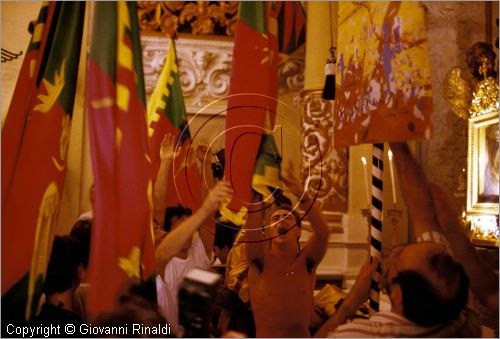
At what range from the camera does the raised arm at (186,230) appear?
6.42ft

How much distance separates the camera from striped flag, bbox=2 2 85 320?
5.90ft

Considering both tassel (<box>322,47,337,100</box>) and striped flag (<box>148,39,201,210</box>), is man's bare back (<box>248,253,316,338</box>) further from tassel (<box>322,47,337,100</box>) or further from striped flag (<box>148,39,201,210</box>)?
tassel (<box>322,47,337,100</box>)

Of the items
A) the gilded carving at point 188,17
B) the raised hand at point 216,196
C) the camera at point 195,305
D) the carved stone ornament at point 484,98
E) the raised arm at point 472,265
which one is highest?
the gilded carving at point 188,17

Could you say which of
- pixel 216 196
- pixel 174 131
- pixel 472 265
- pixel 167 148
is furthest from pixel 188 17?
pixel 472 265

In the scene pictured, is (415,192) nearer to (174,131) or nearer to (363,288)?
(363,288)

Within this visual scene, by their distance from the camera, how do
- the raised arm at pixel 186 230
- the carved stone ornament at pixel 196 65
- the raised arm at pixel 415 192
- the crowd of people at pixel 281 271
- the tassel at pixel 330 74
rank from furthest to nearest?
the carved stone ornament at pixel 196 65, the tassel at pixel 330 74, the raised arm at pixel 186 230, the raised arm at pixel 415 192, the crowd of people at pixel 281 271

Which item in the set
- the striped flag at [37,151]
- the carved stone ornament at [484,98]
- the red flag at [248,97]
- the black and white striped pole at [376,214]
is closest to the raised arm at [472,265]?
the black and white striped pole at [376,214]

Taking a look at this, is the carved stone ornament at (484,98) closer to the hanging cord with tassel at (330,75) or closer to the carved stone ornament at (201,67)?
the hanging cord with tassel at (330,75)

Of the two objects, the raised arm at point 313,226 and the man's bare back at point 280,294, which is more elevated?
the raised arm at point 313,226

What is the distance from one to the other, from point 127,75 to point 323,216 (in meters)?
0.97

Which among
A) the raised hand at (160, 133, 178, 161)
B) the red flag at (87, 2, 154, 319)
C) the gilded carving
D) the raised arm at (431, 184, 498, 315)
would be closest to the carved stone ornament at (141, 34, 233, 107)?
the gilded carving

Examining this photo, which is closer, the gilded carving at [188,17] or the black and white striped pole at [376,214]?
the black and white striped pole at [376,214]

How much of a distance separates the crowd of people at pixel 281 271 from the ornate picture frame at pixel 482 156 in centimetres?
37

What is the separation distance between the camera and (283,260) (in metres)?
2.03
